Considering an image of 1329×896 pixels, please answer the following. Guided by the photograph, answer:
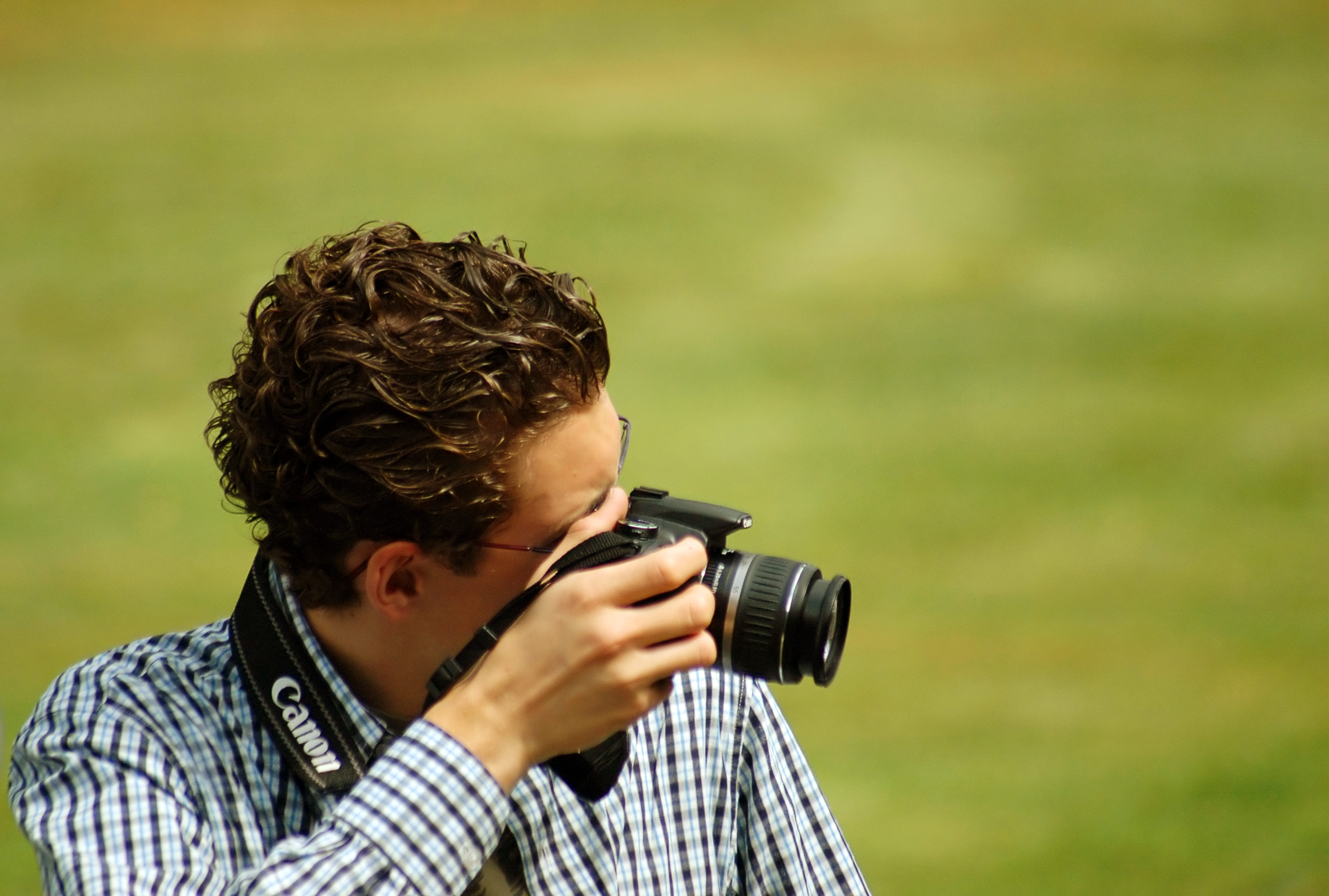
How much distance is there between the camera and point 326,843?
3.30 feet

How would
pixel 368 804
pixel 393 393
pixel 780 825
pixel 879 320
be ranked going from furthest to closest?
pixel 879 320 → pixel 780 825 → pixel 393 393 → pixel 368 804

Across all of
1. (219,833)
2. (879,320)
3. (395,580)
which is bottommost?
(219,833)

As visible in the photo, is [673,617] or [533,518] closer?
[673,617]

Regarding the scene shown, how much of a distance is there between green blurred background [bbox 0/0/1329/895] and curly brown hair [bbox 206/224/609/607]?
2815mm

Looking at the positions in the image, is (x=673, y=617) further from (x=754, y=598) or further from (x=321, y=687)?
(x=321, y=687)

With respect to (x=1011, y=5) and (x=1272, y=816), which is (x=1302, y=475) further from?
(x=1011, y=5)

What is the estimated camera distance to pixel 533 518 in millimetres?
1212

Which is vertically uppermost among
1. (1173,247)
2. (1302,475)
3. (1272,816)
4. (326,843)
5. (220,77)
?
(220,77)

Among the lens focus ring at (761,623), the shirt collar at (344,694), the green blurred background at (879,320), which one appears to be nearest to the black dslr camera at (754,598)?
the lens focus ring at (761,623)

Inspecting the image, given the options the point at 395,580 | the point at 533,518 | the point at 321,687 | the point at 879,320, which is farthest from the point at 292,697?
the point at 879,320

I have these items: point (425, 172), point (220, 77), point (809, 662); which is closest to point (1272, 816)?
point (809, 662)

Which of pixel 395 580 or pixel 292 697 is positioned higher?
pixel 395 580

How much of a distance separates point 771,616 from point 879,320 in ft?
15.0

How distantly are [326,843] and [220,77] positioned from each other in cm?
559
